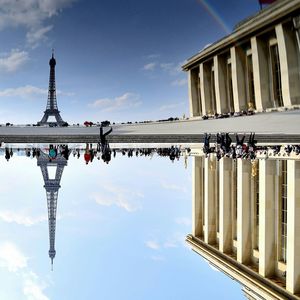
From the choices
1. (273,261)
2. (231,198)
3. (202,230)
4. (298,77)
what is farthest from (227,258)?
(298,77)

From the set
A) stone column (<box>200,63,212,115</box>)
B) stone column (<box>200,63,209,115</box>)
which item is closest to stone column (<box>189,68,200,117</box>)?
stone column (<box>200,63,209,115</box>)

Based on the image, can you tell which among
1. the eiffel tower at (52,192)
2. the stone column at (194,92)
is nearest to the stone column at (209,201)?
the stone column at (194,92)

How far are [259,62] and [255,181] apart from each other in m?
11.5

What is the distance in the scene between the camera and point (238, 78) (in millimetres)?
35312

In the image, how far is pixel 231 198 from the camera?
29703 millimetres

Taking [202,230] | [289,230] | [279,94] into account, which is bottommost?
[202,230]

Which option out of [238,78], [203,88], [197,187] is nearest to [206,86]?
[203,88]

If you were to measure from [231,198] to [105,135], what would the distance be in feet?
67.7

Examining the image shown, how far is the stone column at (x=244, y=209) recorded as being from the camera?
25.6 m

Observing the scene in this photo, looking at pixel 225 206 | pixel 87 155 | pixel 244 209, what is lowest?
pixel 225 206

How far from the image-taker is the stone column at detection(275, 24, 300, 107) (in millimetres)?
28578

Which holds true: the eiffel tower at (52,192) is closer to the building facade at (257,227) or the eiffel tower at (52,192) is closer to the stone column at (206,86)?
the stone column at (206,86)

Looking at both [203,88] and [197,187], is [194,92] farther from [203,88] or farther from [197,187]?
[197,187]

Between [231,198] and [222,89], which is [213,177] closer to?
[231,198]
